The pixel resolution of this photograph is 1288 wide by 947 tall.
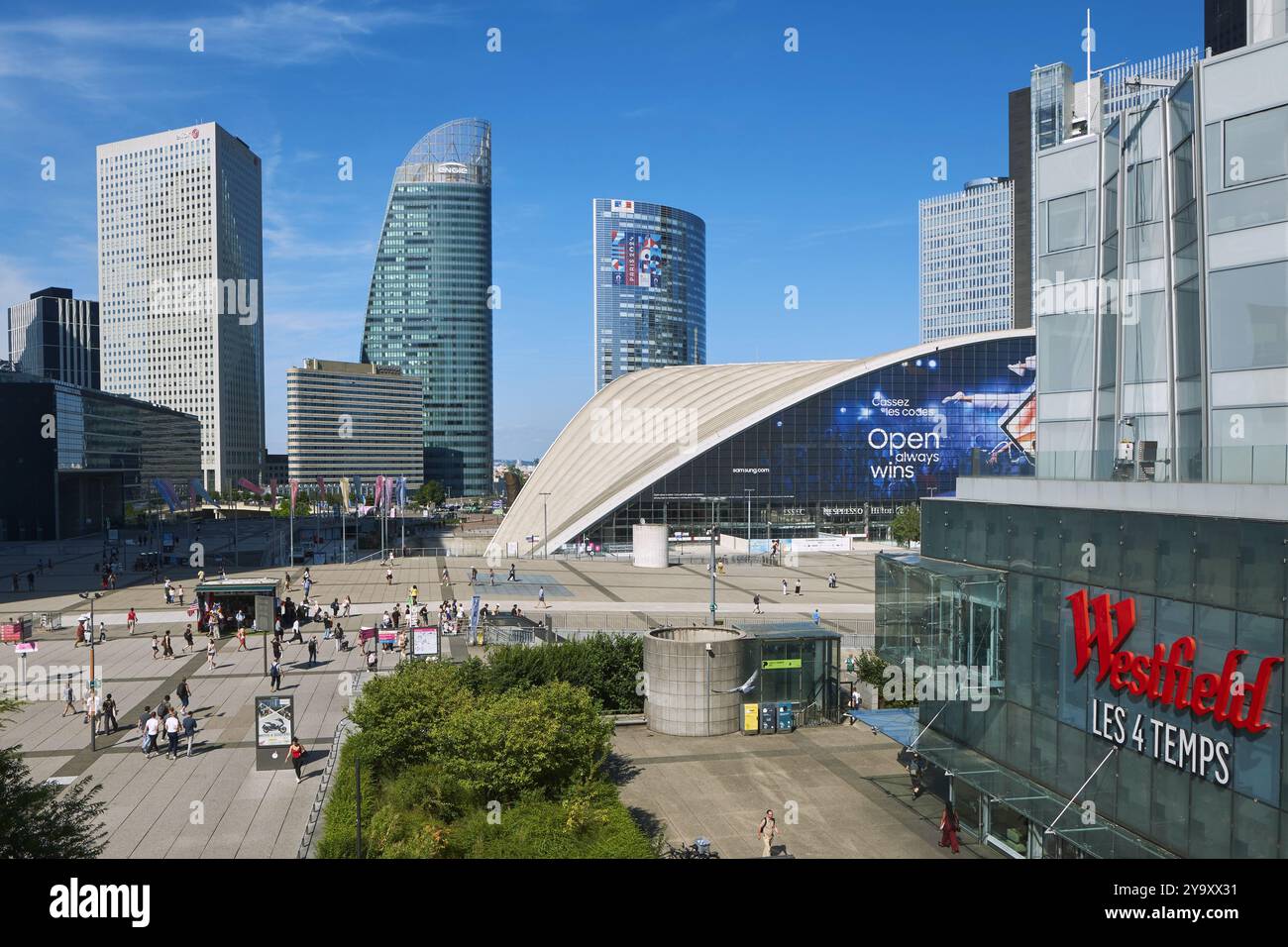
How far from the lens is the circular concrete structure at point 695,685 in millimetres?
24016

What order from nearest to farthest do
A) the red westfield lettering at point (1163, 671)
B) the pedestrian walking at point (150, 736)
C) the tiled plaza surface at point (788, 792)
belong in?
the red westfield lettering at point (1163, 671) < the tiled plaza surface at point (788, 792) < the pedestrian walking at point (150, 736)

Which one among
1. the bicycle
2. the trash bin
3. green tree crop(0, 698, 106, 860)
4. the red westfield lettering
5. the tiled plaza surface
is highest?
the red westfield lettering

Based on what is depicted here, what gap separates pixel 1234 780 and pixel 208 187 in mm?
204870

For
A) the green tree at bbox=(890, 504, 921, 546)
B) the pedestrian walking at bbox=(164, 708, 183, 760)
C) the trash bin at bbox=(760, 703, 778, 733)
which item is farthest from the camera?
the green tree at bbox=(890, 504, 921, 546)

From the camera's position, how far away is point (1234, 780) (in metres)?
11.4

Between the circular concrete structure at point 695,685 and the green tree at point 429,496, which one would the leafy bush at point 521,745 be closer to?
the circular concrete structure at point 695,685

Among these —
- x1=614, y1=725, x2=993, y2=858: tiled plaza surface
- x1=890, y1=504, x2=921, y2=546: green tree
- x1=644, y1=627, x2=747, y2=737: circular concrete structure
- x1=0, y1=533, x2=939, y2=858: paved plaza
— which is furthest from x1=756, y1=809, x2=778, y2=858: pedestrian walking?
x1=890, y1=504, x2=921, y2=546: green tree

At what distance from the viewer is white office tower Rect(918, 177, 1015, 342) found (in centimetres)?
17162

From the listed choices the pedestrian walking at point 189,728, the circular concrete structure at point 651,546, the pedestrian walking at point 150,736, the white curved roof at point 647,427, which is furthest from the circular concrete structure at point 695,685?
the white curved roof at point 647,427

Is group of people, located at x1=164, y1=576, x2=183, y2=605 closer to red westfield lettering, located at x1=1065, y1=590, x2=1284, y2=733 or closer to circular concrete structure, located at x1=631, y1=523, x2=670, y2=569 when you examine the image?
circular concrete structure, located at x1=631, y1=523, x2=670, y2=569

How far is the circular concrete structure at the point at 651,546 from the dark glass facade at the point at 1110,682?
42.9 m
